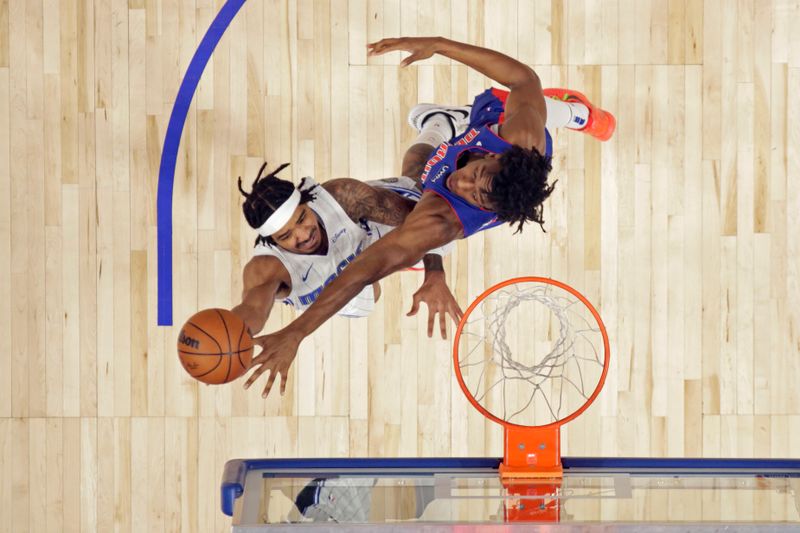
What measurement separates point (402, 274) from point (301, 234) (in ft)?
4.05

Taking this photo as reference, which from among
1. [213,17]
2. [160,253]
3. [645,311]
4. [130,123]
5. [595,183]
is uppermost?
[213,17]

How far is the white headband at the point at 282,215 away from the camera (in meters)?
→ 3.43

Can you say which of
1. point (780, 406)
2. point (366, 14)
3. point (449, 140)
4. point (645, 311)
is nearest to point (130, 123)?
point (366, 14)

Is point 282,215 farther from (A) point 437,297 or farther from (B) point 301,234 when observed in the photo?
(A) point 437,297

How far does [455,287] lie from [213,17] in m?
1.89

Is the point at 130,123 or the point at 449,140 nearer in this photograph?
the point at 449,140

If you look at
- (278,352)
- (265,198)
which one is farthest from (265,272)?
(278,352)

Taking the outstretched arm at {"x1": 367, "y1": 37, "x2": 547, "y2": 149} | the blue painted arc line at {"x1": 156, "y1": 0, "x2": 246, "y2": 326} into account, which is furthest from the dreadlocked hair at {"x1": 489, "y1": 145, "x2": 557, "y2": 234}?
the blue painted arc line at {"x1": 156, "y1": 0, "x2": 246, "y2": 326}

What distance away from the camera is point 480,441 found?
4664 millimetres

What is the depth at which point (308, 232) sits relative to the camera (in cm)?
355

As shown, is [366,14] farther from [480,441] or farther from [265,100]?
Result: [480,441]

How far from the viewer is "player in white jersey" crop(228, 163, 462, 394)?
11.4 ft

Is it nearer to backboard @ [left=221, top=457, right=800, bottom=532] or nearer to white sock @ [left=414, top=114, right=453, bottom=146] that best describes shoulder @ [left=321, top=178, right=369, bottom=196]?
white sock @ [left=414, top=114, right=453, bottom=146]

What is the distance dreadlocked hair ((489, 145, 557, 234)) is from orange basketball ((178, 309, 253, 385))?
1.03 meters
